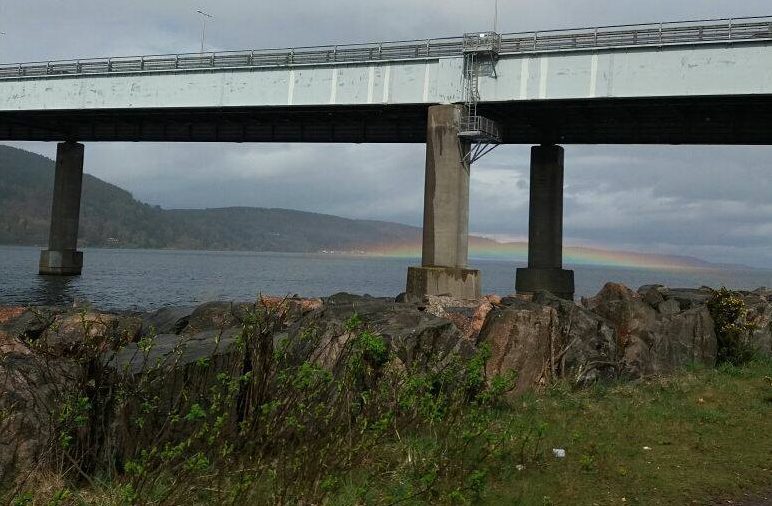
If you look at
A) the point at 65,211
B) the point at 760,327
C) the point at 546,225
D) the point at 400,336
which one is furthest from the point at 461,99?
the point at 65,211

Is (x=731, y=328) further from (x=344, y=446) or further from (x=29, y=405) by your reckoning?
(x=29, y=405)

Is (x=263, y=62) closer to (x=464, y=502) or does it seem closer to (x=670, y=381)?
(x=670, y=381)

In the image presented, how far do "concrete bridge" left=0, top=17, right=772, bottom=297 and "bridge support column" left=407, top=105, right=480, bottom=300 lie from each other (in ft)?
0.23

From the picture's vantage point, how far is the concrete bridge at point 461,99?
37.2 m

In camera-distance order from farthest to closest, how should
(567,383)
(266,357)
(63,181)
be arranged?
(63,181), (567,383), (266,357)

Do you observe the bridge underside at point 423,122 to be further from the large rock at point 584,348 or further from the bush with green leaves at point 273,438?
the bush with green leaves at point 273,438

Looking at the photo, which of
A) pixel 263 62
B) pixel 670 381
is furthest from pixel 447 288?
pixel 670 381

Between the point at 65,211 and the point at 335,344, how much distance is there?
67.8 meters

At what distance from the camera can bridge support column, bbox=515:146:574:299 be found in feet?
172

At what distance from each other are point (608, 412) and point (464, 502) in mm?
5327

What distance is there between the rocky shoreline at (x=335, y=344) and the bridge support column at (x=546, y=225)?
3105 centimetres

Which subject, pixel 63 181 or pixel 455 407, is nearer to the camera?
pixel 455 407

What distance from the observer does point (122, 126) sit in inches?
2462

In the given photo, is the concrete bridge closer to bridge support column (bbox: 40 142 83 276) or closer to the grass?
bridge support column (bbox: 40 142 83 276)
